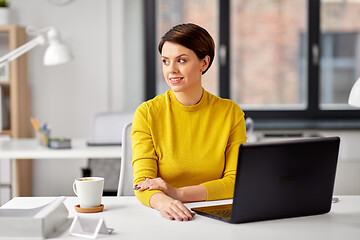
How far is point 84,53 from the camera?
4.12 metres

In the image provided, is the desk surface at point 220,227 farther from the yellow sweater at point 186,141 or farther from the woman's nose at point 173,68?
the woman's nose at point 173,68

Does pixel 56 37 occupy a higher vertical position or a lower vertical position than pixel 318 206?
higher

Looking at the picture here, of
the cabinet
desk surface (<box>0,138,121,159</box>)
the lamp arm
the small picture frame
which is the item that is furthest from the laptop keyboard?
the small picture frame

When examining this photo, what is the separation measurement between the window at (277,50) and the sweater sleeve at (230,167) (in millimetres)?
2449

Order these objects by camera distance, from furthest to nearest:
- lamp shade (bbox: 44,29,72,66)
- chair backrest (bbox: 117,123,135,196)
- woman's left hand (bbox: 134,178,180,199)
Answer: lamp shade (bbox: 44,29,72,66), chair backrest (bbox: 117,123,135,196), woman's left hand (bbox: 134,178,180,199)

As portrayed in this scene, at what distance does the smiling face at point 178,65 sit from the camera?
1.72m

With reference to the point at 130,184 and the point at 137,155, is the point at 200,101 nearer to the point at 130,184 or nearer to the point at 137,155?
the point at 137,155

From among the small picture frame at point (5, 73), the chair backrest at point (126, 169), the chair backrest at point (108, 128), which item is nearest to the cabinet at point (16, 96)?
the small picture frame at point (5, 73)

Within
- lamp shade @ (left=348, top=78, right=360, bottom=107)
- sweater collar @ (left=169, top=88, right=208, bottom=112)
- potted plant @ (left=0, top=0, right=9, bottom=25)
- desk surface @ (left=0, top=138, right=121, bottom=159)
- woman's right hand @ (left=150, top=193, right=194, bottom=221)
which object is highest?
potted plant @ (left=0, top=0, right=9, bottom=25)

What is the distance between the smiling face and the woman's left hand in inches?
11.8

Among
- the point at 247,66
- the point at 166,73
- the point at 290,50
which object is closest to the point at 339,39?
the point at 290,50

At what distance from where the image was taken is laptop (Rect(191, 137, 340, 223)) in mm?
1326

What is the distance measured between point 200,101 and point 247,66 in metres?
2.61

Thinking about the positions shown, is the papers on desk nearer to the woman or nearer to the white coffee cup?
the white coffee cup
